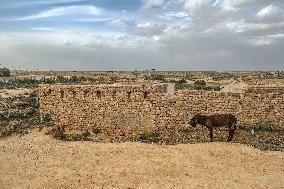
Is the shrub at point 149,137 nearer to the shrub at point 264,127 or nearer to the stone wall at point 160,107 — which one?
the stone wall at point 160,107

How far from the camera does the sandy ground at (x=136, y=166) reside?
11.4 m

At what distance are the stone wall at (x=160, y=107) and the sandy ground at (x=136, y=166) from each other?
214 centimetres

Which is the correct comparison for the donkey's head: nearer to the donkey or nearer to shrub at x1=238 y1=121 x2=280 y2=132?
the donkey

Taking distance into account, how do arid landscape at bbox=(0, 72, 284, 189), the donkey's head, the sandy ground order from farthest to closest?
the donkey's head
arid landscape at bbox=(0, 72, 284, 189)
the sandy ground

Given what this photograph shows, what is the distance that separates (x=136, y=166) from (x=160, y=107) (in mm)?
4687

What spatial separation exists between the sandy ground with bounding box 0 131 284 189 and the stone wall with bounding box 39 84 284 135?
2.14 metres

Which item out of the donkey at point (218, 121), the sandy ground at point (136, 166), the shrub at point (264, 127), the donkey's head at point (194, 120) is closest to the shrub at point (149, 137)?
the sandy ground at point (136, 166)

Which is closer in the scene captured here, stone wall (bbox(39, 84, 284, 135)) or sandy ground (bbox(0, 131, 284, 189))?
sandy ground (bbox(0, 131, 284, 189))

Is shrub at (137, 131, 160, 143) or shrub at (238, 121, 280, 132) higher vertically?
shrub at (238, 121, 280, 132)

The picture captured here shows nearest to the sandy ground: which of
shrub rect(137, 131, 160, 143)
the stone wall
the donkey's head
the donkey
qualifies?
shrub rect(137, 131, 160, 143)

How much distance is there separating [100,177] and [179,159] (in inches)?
108

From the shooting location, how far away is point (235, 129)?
16203 millimetres

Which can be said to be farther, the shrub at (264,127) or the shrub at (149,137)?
the shrub at (264,127)

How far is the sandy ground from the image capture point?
1143cm
